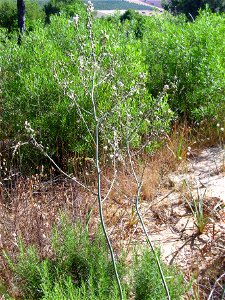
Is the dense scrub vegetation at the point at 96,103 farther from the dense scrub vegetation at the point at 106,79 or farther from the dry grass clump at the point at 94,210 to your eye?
the dry grass clump at the point at 94,210

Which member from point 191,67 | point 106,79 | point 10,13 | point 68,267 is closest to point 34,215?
point 68,267

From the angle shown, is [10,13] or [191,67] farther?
[10,13]

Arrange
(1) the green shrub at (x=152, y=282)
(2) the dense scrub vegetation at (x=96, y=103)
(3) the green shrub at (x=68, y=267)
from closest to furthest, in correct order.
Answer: (1) the green shrub at (x=152, y=282) → (3) the green shrub at (x=68, y=267) → (2) the dense scrub vegetation at (x=96, y=103)

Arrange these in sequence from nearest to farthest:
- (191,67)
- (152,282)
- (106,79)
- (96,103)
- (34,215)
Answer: (152,282)
(34,215)
(106,79)
(96,103)
(191,67)

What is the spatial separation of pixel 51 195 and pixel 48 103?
142 cm

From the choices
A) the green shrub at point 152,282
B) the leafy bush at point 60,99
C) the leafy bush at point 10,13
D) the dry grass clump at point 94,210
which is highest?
the leafy bush at point 60,99

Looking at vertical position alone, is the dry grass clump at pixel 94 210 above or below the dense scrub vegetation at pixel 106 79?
below

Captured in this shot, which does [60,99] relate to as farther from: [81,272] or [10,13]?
[10,13]

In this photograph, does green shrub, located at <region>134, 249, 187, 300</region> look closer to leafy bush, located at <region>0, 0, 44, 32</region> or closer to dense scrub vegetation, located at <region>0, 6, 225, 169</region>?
dense scrub vegetation, located at <region>0, 6, 225, 169</region>

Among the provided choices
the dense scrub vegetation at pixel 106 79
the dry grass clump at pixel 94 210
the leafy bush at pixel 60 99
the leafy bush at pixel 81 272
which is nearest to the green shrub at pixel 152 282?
Result: the leafy bush at pixel 81 272

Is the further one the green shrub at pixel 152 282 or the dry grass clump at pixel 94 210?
the dry grass clump at pixel 94 210

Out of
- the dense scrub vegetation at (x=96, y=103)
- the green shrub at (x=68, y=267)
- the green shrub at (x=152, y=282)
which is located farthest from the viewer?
the dense scrub vegetation at (x=96, y=103)

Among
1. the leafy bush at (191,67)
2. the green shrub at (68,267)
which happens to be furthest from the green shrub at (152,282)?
the leafy bush at (191,67)

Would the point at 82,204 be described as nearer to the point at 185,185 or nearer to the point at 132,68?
the point at 185,185
